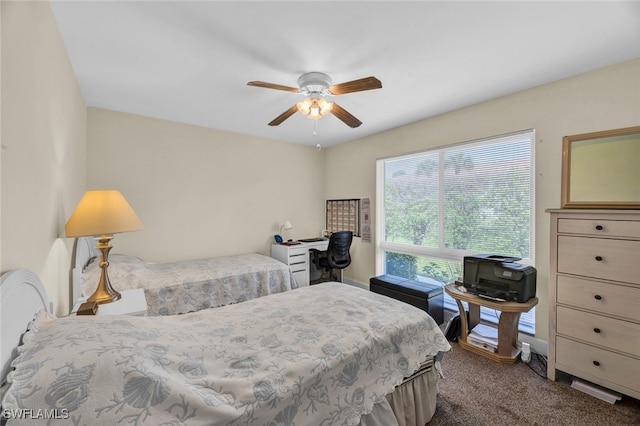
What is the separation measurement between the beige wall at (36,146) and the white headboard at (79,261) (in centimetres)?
9

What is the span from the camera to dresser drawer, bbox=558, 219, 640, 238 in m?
1.66

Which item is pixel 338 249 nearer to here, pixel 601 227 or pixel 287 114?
pixel 287 114

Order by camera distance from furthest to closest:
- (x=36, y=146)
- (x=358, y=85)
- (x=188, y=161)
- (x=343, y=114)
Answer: (x=188, y=161), (x=343, y=114), (x=358, y=85), (x=36, y=146)

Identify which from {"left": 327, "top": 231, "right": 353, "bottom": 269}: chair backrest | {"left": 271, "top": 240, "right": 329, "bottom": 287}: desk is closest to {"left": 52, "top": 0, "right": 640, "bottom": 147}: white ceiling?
{"left": 327, "top": 231, "right": 353, "bottom": 269}: chair backrest

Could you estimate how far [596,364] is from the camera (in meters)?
1.78

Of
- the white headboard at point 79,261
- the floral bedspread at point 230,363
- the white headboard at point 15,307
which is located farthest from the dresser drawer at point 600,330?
the white headboard at point 79,261

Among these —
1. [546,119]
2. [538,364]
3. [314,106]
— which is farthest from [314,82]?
[538,364]

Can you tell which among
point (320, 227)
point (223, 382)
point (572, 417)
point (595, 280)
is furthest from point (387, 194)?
point (223, 382)

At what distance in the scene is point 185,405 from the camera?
0.77m

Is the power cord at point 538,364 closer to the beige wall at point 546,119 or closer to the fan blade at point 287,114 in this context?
the beige wall at point 546,119

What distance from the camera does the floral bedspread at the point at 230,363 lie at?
0.68 metres

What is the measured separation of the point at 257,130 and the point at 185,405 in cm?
351

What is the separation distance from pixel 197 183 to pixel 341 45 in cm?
267

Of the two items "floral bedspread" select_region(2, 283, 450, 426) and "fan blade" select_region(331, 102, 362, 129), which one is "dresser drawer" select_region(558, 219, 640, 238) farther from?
"fan blade" select_region(331, 102, 362, 129)
